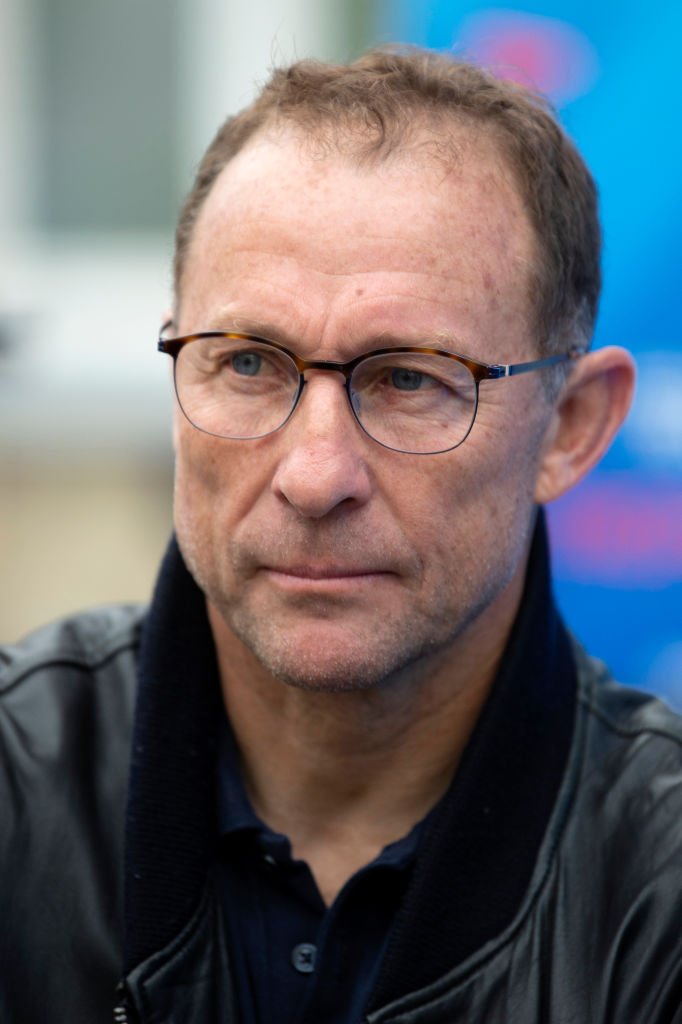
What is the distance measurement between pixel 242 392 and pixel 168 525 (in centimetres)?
494

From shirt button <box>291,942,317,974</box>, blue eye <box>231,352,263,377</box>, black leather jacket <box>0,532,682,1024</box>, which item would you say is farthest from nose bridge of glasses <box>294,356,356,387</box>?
shirt button <box>291,942,317,974</box>

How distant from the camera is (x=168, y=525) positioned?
7.44 metres

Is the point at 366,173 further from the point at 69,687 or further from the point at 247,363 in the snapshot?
the point at 69,687

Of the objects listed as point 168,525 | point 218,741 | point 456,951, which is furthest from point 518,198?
point 168,525

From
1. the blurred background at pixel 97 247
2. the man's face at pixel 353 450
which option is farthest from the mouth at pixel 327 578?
the blurred background at pixel 97 247

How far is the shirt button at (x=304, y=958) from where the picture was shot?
98.6 inches

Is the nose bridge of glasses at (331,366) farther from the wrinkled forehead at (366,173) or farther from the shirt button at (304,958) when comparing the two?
the shirt button at (304,958)

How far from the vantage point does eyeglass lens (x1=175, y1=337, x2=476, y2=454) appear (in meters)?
2.47

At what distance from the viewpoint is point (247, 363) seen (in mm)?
2551

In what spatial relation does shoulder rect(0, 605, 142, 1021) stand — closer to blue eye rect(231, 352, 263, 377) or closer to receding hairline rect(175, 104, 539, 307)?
blue eye rect(231, 352, 263, 377)

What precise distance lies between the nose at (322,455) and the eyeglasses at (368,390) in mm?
25

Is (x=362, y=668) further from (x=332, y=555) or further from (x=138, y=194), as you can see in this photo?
(x=138, y=194)

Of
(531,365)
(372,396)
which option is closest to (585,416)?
(531,365)

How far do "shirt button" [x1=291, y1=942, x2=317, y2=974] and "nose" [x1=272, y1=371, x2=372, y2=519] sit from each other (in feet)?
2.45
